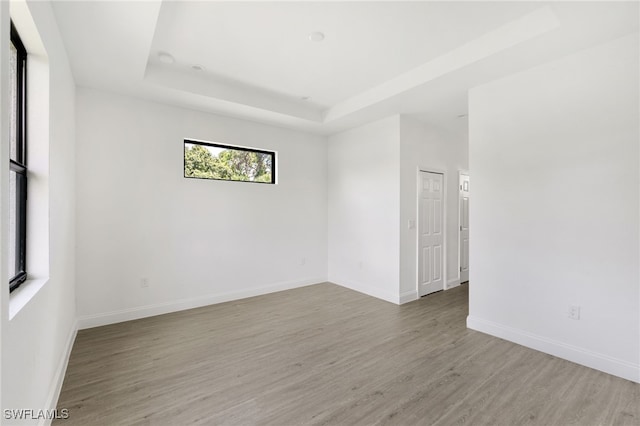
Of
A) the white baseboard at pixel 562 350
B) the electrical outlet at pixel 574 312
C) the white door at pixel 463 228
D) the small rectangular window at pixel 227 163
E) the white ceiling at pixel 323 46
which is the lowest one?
the white baseboard at pixel 562 350

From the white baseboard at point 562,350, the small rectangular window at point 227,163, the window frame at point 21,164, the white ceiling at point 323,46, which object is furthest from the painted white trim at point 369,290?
the window frame at point 21,164

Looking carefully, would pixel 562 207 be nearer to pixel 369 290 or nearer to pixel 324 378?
pixel 324 378

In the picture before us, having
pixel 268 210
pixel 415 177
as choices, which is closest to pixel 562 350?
pixel 415 177

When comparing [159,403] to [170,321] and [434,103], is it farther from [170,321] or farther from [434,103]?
[434,103]

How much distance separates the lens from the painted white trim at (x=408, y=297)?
14.0 feet

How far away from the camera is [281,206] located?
4.96 meters

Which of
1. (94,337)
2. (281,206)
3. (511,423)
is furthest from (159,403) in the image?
(281,206)

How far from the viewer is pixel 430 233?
15.6 ft

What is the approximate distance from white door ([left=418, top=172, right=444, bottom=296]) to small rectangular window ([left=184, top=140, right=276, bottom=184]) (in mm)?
2398

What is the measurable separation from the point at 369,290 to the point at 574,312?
2.55 metres

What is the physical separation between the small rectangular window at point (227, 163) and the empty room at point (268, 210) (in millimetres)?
30

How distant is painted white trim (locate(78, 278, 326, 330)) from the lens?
135 inches

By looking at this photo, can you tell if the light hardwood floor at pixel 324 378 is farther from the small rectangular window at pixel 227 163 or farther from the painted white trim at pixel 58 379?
the small rectangular window at pixel 227 163

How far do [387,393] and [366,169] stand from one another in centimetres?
328
